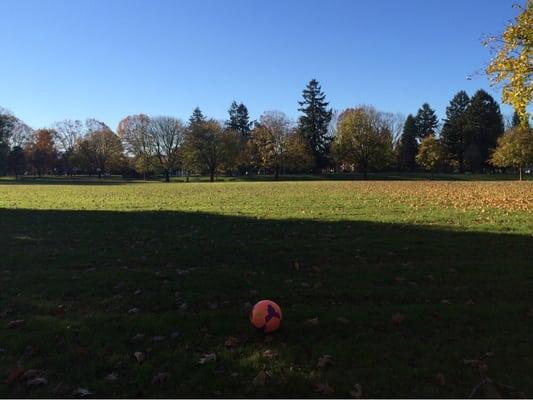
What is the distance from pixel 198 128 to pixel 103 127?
123 feet

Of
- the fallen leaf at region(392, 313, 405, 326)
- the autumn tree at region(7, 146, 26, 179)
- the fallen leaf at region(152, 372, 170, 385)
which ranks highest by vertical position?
the autumn tree at region(7, 146, 26, 179)

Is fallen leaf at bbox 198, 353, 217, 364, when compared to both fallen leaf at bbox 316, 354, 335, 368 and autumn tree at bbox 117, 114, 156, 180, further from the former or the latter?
autumn tree at bbox 117, 114, 156, 180

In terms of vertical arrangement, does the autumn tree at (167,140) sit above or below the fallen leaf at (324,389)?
above

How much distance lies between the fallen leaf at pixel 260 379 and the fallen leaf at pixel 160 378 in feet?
2.65

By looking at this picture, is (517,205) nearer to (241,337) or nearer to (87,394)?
(241,337)

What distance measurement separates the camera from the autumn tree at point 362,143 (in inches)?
3275

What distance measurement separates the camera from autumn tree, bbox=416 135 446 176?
295 feet

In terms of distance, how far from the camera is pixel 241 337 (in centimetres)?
548

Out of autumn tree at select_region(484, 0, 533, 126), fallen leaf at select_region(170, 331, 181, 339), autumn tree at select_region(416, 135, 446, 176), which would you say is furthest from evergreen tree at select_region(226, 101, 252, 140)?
fallen leaf at select_region(170, 331, 181, 339)

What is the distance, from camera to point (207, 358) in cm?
489

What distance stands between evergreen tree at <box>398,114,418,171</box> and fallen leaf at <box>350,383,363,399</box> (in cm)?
10426

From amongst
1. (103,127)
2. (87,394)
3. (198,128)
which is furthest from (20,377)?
(103,127)

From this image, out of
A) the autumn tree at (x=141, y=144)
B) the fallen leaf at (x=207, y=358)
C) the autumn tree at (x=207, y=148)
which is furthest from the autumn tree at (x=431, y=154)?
the fallen leaf at (x=207, y=358)

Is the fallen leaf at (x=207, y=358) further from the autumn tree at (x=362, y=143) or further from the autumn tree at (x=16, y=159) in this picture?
the autumn tree at (x=16, y=159)
